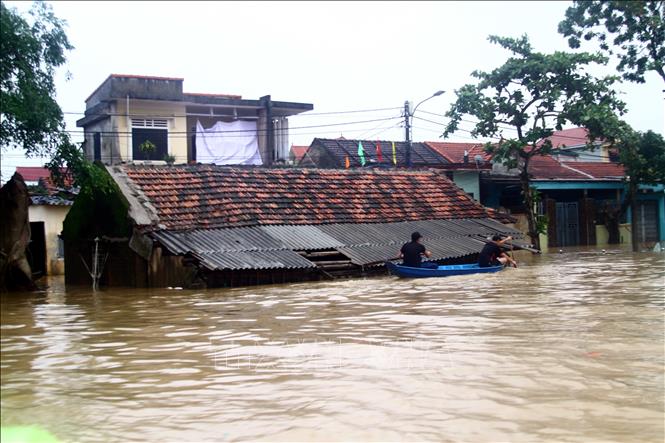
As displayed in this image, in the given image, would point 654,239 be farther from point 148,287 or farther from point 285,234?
point 148,287

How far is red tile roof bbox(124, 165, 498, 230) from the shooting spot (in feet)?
56.6

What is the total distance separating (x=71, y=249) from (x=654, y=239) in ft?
85.1

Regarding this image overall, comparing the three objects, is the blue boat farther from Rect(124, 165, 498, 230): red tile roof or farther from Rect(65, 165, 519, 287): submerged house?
Rect(124, 165, 498, 230): red tile roof

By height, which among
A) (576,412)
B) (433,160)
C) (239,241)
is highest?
(433,160)

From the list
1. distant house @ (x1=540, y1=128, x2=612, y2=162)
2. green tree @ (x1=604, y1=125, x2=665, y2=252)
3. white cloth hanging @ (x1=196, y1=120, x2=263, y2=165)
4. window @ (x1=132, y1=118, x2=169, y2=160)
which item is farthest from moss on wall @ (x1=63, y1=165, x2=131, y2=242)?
distant house @ (x1=540, y1=128, x2=612, y2=162)

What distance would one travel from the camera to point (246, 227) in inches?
685

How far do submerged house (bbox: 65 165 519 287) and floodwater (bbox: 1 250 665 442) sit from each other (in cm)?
282

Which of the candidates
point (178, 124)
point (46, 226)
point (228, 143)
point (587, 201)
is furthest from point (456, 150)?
point (46, 226)

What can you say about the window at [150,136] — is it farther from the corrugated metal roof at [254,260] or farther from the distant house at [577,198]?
the distant house at [577,198]

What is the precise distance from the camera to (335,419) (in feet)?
18.9

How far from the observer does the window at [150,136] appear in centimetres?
2630

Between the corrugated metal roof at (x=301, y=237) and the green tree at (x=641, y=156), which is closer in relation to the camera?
the corrugated metal roof at (x=301, y=237)

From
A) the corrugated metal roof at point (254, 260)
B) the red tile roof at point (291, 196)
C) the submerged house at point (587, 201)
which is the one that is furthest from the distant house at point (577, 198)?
the corrugated metal roof at point (254, 260)

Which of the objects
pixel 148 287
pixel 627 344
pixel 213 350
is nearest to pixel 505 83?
pixel 148 287
